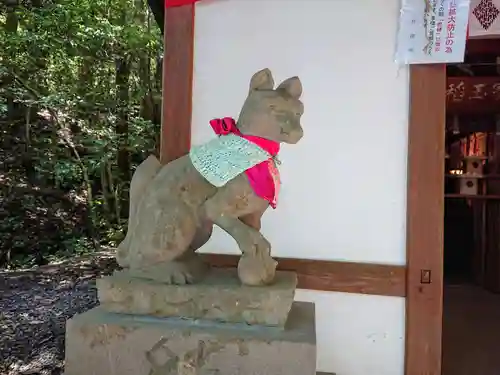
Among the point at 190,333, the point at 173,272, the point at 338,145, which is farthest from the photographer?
the point at 338,145

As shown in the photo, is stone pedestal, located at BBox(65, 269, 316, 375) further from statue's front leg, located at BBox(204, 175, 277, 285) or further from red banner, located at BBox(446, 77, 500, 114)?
red banner, located at BBox(446, 77, 500, 114)

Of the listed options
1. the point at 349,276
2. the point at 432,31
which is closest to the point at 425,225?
the point at 349,276

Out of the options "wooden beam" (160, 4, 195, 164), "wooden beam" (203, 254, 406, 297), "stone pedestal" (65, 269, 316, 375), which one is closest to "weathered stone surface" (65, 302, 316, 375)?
"stone pedestal" (65, 269, 316, 375)

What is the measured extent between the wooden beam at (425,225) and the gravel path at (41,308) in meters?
2.47

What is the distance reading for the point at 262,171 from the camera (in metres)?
1.56

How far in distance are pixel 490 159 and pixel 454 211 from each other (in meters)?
1.04

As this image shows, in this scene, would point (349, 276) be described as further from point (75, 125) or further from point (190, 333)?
point (75, 125)

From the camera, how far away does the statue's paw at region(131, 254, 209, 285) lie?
5.25 ft

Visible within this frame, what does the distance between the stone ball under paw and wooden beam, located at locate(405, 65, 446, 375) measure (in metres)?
1.46

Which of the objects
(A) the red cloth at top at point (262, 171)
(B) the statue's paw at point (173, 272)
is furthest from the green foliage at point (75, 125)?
(B) the statue's paw at point (173, 272)

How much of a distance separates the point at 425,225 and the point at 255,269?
5.06ft

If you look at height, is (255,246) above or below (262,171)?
below

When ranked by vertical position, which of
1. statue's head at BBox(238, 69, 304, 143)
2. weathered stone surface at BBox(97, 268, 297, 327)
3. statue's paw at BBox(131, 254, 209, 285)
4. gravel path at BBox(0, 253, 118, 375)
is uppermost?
statue's head at BBox(238, 69, 304, 143)

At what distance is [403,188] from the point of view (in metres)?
2.82
